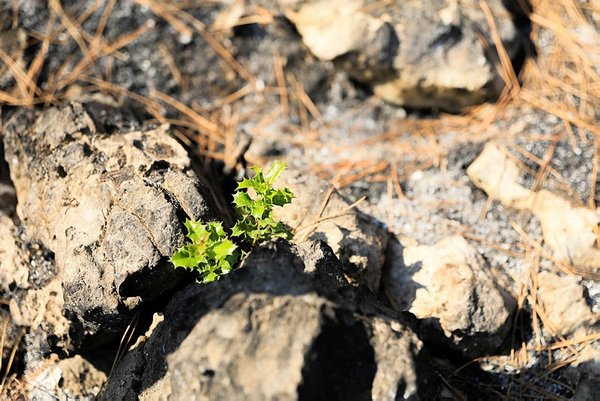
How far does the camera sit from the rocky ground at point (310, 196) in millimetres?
2512

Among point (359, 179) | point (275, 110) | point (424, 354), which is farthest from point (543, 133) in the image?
point (424, 354)

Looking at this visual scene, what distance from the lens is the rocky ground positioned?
251cm

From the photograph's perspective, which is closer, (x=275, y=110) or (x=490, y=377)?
(x=490, y=377)

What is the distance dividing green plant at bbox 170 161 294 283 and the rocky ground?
0.40ft

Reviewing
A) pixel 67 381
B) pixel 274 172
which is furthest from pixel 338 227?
pixel 67 381

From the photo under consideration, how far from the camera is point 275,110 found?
4.45 m

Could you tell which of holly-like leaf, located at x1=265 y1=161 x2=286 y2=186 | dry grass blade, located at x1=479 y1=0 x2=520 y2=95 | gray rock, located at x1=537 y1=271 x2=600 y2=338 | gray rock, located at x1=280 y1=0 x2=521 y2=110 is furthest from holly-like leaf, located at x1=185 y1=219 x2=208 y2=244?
dry grass blade, located at x1=479 y1=0 x2=520 y2=95

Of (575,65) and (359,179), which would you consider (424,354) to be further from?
(575,65)

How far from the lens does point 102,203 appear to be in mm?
2984

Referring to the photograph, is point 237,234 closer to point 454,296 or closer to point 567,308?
point 454,296

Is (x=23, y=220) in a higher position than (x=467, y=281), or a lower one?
higher

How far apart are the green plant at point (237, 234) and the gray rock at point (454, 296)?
0.79 m

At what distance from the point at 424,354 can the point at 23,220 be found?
7.54ft

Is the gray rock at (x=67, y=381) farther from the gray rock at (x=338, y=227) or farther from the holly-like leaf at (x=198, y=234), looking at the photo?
the gray rock at (x=338, y=227)
